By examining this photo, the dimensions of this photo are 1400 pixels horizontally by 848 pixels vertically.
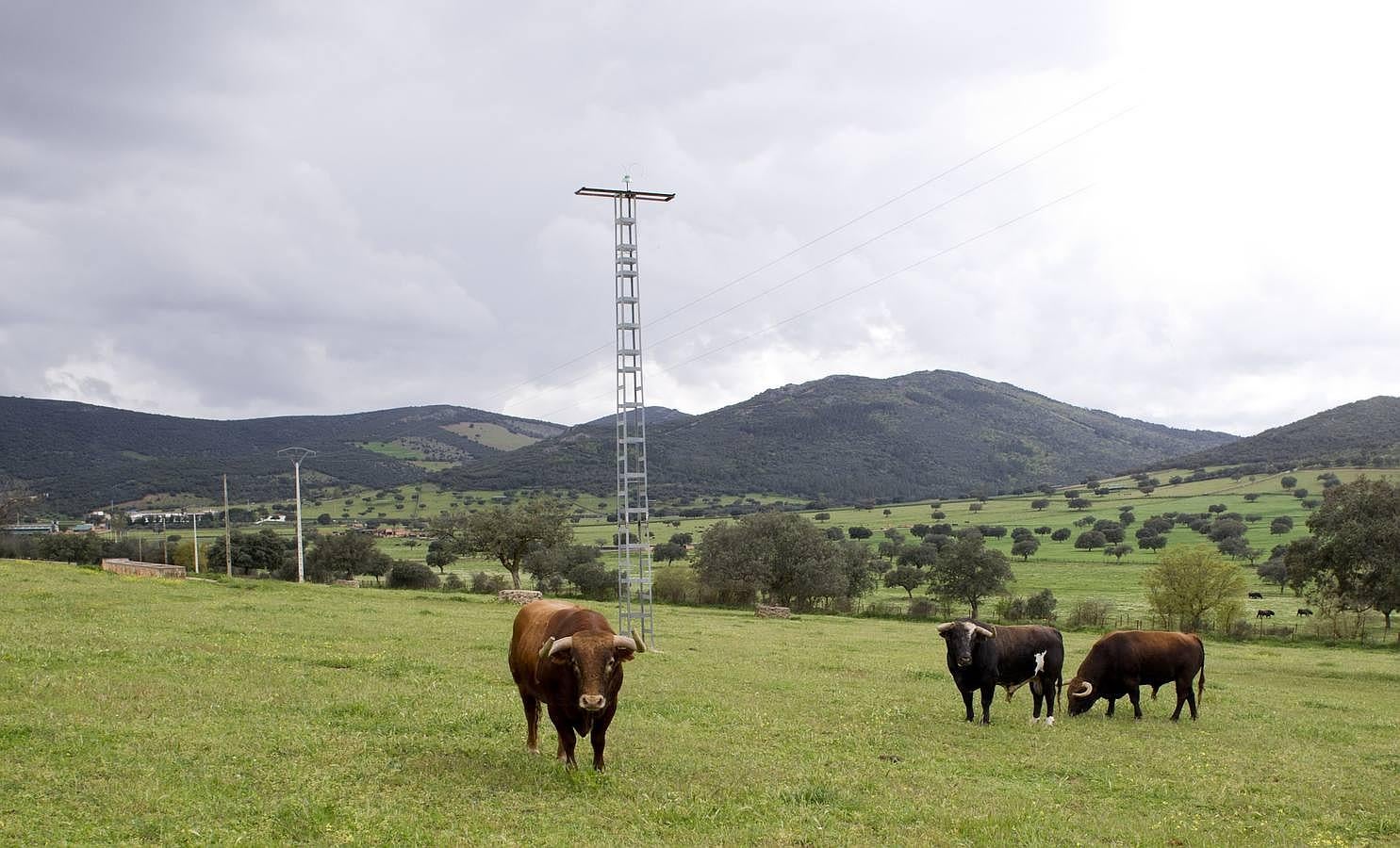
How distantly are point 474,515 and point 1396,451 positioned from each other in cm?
14280

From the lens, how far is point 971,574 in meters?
76.1

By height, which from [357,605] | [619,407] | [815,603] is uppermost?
[619,407]

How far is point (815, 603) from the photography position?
7894 centimetres

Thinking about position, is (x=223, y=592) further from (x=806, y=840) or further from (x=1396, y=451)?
(x=1396, y=451)

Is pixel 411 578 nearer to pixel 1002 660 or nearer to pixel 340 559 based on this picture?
pixel 340 559

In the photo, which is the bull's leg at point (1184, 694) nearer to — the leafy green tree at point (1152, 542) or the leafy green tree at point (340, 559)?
the leafy green tree at point (340, 559)

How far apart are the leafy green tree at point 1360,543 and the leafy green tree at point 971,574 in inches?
1266

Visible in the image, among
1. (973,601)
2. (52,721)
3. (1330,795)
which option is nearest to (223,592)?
(52,721)

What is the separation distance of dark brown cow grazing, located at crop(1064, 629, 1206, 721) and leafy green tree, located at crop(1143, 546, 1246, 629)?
147 feet

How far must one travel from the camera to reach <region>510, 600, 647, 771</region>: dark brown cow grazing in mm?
12164

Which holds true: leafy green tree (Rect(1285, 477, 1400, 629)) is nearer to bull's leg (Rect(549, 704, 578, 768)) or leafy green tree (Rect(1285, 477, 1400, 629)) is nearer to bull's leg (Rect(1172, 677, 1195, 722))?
bull's leg (Rect(1172, 677, 1195, 722))

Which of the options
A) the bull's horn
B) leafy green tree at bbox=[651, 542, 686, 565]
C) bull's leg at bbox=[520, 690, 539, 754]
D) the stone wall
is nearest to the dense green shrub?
the stone wall

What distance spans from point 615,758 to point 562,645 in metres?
2.45

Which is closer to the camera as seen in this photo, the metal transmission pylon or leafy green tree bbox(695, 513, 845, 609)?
the metal transmission pylon
